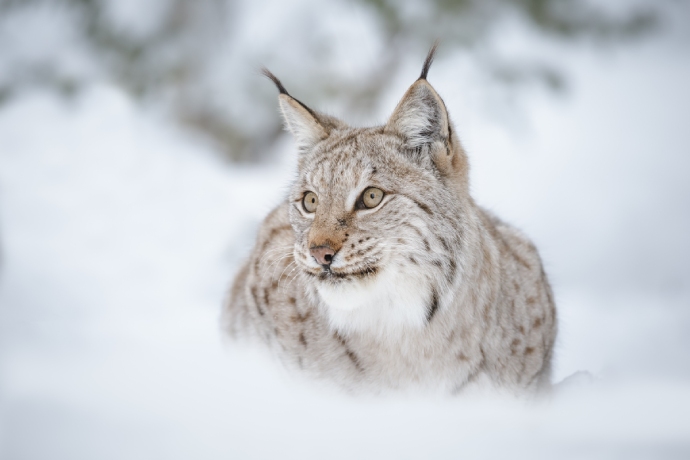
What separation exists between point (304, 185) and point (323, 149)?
151mm

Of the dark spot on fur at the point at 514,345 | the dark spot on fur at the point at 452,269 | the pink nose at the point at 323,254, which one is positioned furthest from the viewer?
the dark spot on fur at the point at 514,345

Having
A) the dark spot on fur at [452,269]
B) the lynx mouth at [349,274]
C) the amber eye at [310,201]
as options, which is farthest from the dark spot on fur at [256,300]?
the dark spot on fur at [452,269]

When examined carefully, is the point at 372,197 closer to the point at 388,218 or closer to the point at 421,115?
the point at 388,218

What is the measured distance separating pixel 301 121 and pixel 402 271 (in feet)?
2.15

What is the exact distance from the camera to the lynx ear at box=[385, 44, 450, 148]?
6.29 feet

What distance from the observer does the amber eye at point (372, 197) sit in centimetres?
191

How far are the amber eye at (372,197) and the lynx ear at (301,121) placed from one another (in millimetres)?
399

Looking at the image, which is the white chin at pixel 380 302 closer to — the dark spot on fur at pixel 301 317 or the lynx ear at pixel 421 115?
the dark spot on fur at pixel 301 317

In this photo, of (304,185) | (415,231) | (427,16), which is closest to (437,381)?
(415,231)

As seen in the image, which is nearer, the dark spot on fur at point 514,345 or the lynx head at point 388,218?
the lynx head at point 388,218

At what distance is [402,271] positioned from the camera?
1879 mm

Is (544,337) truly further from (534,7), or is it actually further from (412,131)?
(534,7)

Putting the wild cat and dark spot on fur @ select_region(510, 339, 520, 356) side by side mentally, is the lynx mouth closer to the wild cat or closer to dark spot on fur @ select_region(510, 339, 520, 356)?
the wild cat

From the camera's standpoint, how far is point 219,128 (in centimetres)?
493
